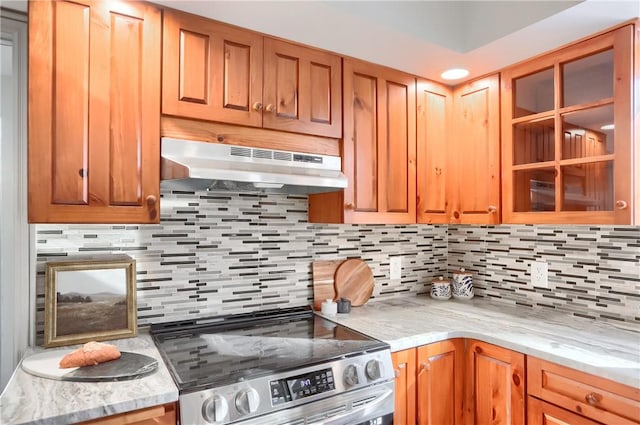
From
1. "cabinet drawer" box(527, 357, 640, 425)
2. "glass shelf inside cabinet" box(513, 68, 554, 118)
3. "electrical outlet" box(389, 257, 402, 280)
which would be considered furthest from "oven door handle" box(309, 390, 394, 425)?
"glass shelf inside cabinet" box(513, 68, 554, 118)

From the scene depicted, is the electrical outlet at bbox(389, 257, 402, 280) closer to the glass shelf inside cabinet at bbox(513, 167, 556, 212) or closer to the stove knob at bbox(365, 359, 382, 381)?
the glass shelf inside cabinet at bbox(513, 167, 556, 212)

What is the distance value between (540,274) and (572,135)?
31.9 inches

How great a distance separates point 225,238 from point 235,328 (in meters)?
0.43

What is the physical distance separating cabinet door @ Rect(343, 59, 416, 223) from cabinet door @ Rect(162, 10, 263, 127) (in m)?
0.50

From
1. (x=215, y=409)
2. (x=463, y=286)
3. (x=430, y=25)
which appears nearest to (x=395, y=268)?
(x=463, y=286)

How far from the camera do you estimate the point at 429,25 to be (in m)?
1.85

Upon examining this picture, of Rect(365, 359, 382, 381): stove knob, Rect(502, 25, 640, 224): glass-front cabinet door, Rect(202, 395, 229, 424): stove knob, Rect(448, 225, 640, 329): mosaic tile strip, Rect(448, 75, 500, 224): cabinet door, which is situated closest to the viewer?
Rect(202, 395, 229, 424): stove knob

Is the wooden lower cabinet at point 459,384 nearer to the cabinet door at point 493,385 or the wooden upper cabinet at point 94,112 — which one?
the cabinet door at point 493,385

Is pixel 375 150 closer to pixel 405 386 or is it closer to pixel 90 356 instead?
pixel 405 386

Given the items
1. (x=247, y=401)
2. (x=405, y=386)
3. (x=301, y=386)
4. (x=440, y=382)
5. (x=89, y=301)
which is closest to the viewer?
(x=247, y=401)

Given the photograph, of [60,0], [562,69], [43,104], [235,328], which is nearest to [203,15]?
[60,0]

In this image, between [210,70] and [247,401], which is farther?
[210,70]

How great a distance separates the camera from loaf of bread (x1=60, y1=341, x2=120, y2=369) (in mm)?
1291

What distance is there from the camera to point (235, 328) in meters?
1.87
